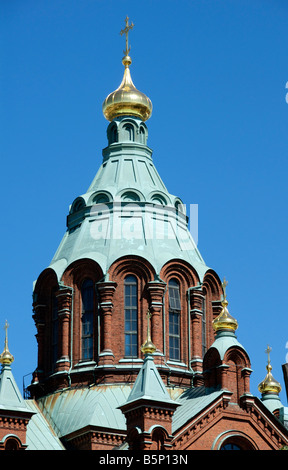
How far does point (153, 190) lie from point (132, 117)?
15.0 ft

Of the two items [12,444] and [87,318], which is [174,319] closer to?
[87,318]

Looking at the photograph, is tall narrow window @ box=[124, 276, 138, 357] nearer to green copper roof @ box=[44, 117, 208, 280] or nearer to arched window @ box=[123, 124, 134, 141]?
green copper roof @ box=[44, 117, 208, 280]

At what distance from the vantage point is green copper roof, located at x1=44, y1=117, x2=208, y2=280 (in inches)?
2151

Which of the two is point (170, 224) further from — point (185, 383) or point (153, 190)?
point (185, 383)

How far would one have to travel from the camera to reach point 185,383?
53125 mm

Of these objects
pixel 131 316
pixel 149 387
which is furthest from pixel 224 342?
pixel 131 316

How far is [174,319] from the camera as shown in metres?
54.3

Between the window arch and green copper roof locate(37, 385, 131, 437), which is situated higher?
green copper roof locate(37, 385, 131, 437)

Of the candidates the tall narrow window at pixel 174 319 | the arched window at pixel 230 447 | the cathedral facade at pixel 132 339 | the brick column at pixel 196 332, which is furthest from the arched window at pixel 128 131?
the arched window at pixel 230 447

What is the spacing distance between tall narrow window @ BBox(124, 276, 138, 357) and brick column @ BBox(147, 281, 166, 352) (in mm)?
687

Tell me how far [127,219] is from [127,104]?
20.8 ft

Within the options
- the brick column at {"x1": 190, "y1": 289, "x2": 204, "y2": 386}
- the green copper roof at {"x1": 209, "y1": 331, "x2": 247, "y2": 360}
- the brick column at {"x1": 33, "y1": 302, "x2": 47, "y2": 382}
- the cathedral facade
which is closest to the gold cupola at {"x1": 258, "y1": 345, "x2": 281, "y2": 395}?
the cathedral facade

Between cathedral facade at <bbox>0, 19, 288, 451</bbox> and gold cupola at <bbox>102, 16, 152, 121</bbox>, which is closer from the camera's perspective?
cathedral facade at <bbox>0, 19, 288, 451</bbox>
